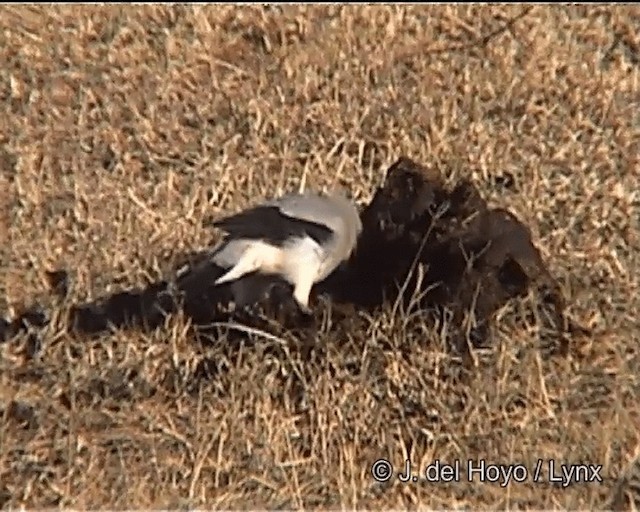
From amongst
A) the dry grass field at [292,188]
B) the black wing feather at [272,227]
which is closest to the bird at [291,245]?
the black wing feather at [272,227]

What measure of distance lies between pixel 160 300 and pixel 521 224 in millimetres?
1254

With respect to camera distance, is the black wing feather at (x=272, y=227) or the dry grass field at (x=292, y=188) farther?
the black wing feather at (x=272, y=227)

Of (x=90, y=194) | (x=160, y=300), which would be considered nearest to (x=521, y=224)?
(x=160, y=300)

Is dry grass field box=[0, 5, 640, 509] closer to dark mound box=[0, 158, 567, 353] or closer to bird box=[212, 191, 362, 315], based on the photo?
dark mound box=[0, 158, 567, 353]

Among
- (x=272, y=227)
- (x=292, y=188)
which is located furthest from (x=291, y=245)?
(x=292, y=188)

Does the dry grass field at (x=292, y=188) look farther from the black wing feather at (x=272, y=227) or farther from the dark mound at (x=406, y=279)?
the black wing feather at (x=272, y=227)

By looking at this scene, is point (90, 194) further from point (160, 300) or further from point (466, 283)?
point (466, 283)

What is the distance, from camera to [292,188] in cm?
595

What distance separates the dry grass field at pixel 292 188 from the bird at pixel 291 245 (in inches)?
8.8

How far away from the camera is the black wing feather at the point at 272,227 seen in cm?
519

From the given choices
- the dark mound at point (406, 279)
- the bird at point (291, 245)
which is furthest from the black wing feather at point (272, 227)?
the dark mound at point (406, 279)

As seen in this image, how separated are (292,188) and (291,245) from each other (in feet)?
2.62

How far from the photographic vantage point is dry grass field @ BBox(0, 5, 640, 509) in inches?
191

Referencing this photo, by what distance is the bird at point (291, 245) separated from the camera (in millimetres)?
5168
